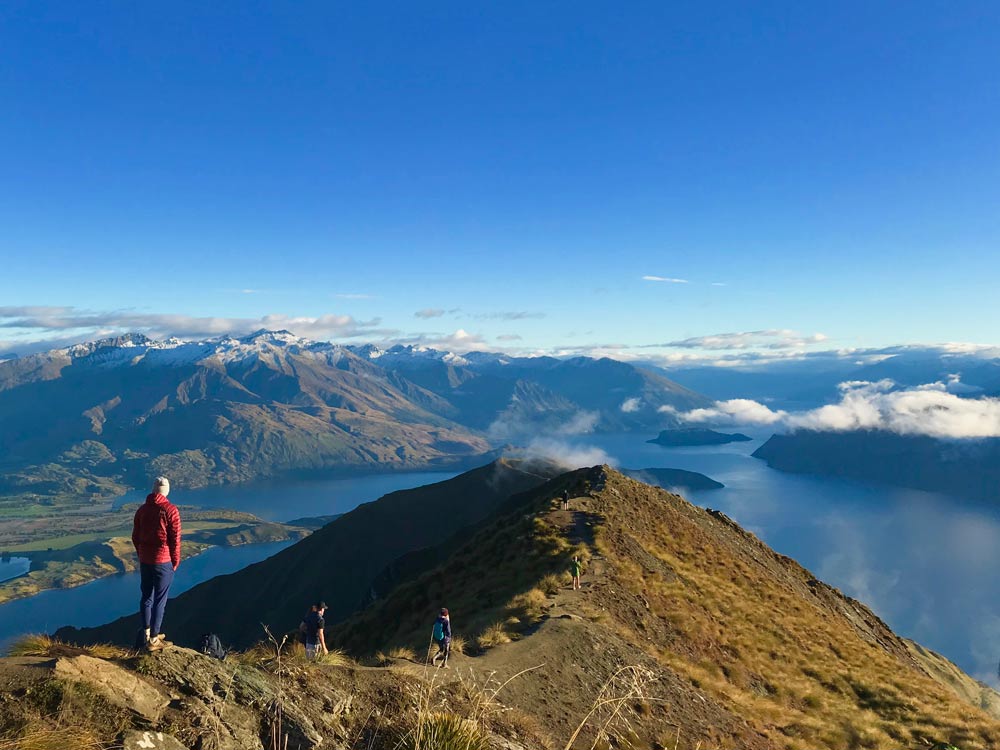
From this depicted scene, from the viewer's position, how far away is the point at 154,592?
11430mm

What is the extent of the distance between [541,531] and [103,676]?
1415 inches

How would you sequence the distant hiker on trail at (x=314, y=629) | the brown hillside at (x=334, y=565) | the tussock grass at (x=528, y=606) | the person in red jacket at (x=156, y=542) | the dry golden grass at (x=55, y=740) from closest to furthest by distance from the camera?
the dry golden grass at (x=55, y=740) < the person in red jacket at (x=156, y=542) < the distant hiker on trail at (x=314, y=629) < the tussock grass at (x=528, y=606) < the brown hillside at (x=334, y=565)

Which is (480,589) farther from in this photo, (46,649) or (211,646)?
(46,649)

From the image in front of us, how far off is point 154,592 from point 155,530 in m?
1.24

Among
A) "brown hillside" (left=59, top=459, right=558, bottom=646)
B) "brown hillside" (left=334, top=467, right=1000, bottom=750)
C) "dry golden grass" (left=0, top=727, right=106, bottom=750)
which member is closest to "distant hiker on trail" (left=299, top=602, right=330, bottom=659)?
"brown hillside" (left=334, top=467, right=1000, bottom=750)

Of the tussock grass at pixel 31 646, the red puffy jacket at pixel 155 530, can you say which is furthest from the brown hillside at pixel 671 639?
the tussock grass at pixel 31 646

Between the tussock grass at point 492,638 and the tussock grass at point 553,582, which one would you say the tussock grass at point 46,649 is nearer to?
the tussock grass at point 492,638

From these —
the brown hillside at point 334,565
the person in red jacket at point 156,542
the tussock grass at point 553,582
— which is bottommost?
the brown hillside at point 334,565

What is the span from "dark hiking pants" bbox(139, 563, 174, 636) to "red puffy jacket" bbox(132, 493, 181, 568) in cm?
16

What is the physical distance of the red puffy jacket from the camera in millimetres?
11461

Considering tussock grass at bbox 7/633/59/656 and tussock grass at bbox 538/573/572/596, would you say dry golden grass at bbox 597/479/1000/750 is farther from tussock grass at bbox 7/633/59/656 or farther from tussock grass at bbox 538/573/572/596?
tussock grass at bbox 7/633/59/656

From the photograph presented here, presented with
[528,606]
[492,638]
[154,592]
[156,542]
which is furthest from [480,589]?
[156,542]

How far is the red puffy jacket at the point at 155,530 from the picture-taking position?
451 inches

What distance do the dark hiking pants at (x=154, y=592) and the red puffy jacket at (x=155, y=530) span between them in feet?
0.51
